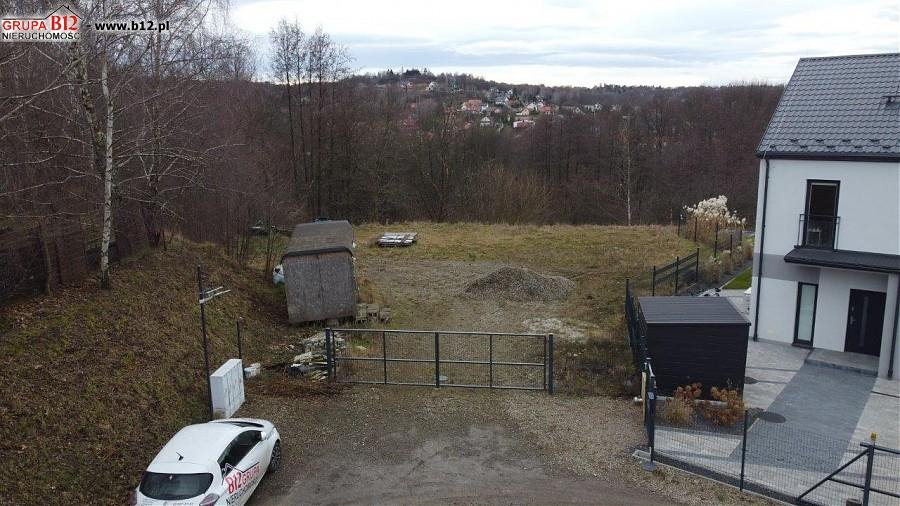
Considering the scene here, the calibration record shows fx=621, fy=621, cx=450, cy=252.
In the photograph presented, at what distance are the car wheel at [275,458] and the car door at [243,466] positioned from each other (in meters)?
0.40

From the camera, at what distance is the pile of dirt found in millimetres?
23188

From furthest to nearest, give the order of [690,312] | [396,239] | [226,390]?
[396,239]
[690,312]
[226,390]

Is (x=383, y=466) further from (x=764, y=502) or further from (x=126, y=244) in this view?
(x=126, y=244)

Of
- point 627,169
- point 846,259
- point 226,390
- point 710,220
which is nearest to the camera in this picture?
point 226,390

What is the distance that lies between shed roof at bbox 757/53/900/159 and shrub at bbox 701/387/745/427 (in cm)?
732

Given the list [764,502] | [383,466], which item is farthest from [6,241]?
[764,502]

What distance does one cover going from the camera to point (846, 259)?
50.6 ft

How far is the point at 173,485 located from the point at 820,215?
16086 mm

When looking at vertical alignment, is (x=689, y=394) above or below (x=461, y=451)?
above

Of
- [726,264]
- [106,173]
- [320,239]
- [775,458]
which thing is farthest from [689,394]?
[726,264]

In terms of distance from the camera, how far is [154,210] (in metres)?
18.7

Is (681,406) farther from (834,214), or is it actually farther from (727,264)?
(727,264)

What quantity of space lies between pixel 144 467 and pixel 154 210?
1014 cm

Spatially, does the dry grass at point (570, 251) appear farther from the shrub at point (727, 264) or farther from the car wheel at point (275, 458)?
the car wheel at point (275, 458)
